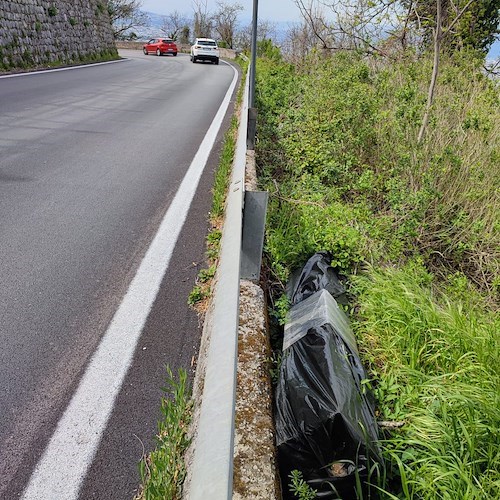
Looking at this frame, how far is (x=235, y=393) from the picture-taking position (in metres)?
1.41

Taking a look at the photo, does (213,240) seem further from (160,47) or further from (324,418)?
(160,47)

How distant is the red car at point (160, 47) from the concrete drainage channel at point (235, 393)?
41.1 metres

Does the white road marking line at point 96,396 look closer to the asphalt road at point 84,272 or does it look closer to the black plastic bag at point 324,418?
the asphalt road at point 84,272

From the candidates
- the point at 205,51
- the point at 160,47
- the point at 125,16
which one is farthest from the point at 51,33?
the point at 125,16

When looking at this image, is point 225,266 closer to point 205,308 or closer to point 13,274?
point 205,308

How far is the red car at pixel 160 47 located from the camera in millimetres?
40000

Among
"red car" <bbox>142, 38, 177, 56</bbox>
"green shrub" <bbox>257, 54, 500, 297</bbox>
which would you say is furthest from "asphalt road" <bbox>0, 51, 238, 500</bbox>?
"red car" <bbox>142, 38, 177, 56</bbox>

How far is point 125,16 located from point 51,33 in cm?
3346

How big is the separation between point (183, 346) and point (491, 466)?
1762 millimetres

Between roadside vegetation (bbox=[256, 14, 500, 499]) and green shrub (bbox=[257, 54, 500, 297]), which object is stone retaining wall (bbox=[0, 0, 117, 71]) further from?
green shrub (bbox=[257, 54, 500, 297])

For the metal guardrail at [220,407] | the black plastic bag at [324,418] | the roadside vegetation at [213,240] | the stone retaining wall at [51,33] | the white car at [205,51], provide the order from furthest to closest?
the white car at [205,51] → the stone retaining wall at [51,33] → the roadside vegetation at [213,240] → the black plastic bag at [324,418] → the metal guardrail at [220,407]

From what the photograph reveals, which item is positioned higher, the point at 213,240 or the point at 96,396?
the point at 96,396

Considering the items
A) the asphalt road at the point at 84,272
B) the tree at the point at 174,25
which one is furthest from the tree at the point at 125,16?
the asphalt road at the point at 84,272

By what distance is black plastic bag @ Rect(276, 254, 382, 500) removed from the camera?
200 cm
